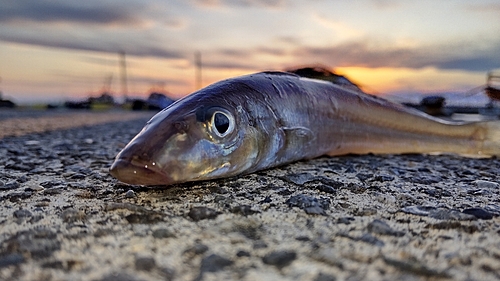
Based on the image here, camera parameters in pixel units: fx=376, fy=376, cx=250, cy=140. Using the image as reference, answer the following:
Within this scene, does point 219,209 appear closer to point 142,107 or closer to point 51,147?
point 51,147

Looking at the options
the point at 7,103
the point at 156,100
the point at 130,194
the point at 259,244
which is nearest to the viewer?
the point at 259,244

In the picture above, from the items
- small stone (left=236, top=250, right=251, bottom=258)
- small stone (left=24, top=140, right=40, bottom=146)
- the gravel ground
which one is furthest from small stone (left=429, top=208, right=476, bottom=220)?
small stone (left=24, top=140, right=40, bottom=146)

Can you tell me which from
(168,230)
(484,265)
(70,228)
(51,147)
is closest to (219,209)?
(168,230)

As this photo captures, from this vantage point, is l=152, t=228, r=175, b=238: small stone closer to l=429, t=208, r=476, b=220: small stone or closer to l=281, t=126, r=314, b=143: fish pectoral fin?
l=429, t=208, r=476, b=220: small stone

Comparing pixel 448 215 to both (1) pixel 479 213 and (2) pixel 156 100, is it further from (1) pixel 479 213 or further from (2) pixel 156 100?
(2) pixel 156 100

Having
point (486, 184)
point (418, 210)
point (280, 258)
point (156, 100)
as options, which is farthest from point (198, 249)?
point (156, 100)

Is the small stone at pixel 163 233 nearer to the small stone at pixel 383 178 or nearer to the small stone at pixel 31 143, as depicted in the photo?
the small stone at pixel 383 178
